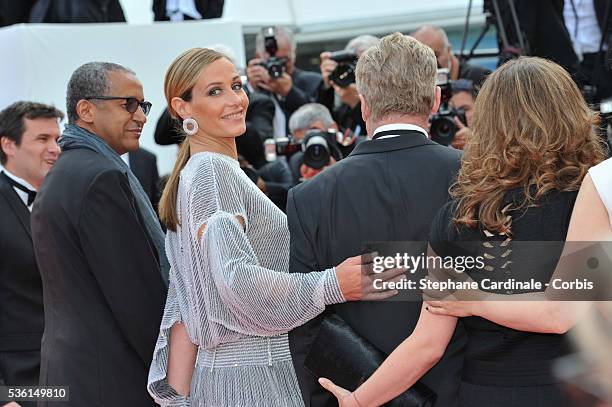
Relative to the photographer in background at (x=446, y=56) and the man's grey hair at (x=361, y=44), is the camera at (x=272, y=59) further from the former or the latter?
the photographer in background at (x=446, y=56)

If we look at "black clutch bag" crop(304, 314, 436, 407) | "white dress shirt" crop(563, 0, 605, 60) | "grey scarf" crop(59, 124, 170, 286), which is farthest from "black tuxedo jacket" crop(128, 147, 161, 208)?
"black clutch bag" crop(304, 314, 436, 407)

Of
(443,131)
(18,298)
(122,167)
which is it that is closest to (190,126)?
(122,167)

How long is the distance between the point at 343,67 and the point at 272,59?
979 millimetres

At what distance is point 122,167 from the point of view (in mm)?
3295

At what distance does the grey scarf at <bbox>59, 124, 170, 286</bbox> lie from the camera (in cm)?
325

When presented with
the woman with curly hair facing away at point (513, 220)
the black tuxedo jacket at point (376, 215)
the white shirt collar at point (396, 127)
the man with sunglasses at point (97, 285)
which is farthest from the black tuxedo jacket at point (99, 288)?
the woman with curly hair facing away at point (513, 220)

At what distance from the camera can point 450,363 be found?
252 centimetres

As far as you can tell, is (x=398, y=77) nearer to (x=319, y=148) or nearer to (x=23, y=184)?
(x=319, y=148)

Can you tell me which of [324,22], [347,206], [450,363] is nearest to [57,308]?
[347,206]

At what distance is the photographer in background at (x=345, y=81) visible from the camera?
5113 mm

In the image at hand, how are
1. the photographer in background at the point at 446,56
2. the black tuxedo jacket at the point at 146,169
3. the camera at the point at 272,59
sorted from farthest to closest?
the camera at the point at 272,59
the black tuxedo jacket at the point at 146,169
the photographer in background at the point at 446,56

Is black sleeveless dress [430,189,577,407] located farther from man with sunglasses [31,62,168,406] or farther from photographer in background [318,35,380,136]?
photographer in background [318,35,380,136]

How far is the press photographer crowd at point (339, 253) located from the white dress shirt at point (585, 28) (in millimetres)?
2432

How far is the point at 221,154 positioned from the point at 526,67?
1.00m
